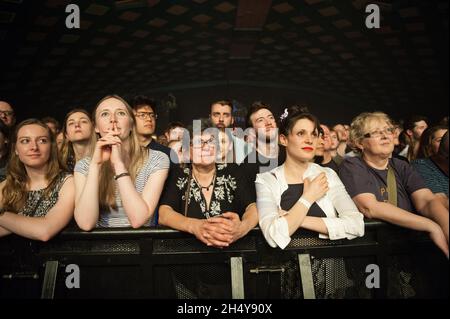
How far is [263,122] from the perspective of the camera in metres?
2.47

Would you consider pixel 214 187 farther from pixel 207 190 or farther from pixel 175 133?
pixel 175 133

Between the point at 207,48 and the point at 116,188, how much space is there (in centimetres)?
148

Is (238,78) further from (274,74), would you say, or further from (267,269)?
(267,269)

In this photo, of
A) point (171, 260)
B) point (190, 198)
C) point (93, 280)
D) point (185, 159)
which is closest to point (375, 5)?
point (185, 159)

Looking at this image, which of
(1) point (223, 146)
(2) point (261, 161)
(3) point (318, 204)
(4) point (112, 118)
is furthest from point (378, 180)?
(4) point (112, 118)

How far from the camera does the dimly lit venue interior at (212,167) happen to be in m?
1.48

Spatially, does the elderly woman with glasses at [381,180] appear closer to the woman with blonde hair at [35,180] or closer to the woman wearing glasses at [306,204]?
the woman wearing glasses at [306,204]

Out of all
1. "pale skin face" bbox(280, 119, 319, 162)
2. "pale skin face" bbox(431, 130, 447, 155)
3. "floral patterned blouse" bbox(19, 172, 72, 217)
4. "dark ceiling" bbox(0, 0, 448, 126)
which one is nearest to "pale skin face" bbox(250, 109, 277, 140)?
"dark ceiling" bbox(0, 0, 448, 126)

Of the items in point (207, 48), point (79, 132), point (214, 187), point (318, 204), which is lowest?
point (318, 204)

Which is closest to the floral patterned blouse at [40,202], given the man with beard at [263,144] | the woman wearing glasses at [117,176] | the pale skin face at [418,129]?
the woman wearing glasses at [117,176]

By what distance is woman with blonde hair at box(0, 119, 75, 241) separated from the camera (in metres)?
1.67

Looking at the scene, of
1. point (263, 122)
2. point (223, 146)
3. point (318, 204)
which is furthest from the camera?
point (263, 122)

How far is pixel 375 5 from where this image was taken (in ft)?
7.50

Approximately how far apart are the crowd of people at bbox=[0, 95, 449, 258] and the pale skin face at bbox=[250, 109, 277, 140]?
0.48 m
